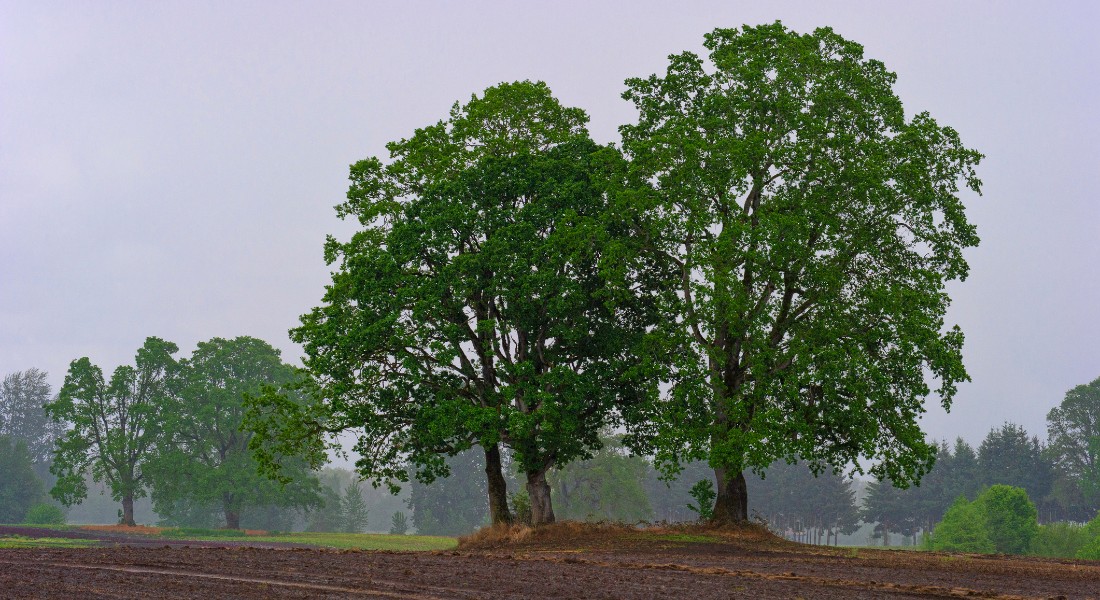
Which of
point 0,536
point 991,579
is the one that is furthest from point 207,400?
point 991,579

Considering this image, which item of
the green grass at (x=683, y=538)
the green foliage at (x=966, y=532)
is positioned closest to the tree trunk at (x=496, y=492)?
the green grass at (x=683, y=538)

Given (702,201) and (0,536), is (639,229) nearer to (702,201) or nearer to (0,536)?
(702,201)

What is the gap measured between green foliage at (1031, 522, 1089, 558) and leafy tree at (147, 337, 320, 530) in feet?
191

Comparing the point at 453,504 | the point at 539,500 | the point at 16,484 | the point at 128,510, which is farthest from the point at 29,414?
the point at 539,500

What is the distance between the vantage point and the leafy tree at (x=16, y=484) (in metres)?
94.2

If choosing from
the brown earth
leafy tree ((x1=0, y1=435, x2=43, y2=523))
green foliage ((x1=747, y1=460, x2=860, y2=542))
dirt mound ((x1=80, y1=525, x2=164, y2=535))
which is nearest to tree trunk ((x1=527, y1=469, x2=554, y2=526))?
the brown earth

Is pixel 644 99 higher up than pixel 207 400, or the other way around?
pixel 644 99

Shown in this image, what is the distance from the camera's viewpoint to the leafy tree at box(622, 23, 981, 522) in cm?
2967

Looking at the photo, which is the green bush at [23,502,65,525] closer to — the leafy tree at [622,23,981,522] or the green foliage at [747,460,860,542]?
the leafy tree at [622,23,981,522]

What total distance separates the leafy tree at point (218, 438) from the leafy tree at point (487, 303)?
107 feet

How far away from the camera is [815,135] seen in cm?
3166

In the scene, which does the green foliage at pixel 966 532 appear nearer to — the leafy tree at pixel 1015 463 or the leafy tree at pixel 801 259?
the leafy tree at pixel 1015 463

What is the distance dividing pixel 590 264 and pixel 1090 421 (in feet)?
282

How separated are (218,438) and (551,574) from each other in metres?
55.3
